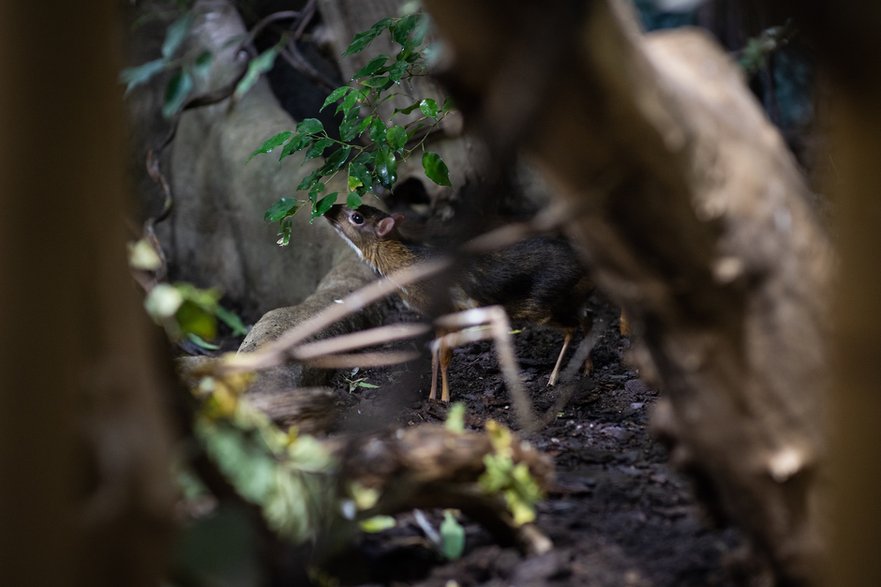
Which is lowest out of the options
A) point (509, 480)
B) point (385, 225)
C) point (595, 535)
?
point (385, 225)

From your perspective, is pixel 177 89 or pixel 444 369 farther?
pixel 444 369

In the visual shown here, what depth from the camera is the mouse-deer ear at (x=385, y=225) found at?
6301mm

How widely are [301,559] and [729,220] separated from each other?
1.43 metres

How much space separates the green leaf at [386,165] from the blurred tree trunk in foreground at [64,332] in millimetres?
2914

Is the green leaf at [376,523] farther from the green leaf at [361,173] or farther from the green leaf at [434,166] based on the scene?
the green leaf at [361,173]

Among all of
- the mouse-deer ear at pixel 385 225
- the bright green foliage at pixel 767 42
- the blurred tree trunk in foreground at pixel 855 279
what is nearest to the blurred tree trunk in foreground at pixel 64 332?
the blurred tree trunk in foreground at pixel 855 279

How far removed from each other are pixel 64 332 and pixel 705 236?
1.45 metres

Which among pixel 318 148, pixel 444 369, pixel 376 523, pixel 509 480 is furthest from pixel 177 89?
pixel 444 369

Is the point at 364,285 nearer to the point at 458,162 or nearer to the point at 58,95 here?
the point at 458,162

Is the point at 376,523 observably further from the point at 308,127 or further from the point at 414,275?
the point at 308,127

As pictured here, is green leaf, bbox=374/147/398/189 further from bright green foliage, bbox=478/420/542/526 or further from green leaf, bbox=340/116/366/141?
bright green foliage, bbox=478/420/542/526

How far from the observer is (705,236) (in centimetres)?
213

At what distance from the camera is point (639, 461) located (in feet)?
12.1

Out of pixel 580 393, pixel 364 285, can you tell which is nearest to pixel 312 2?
pixel 364 285
